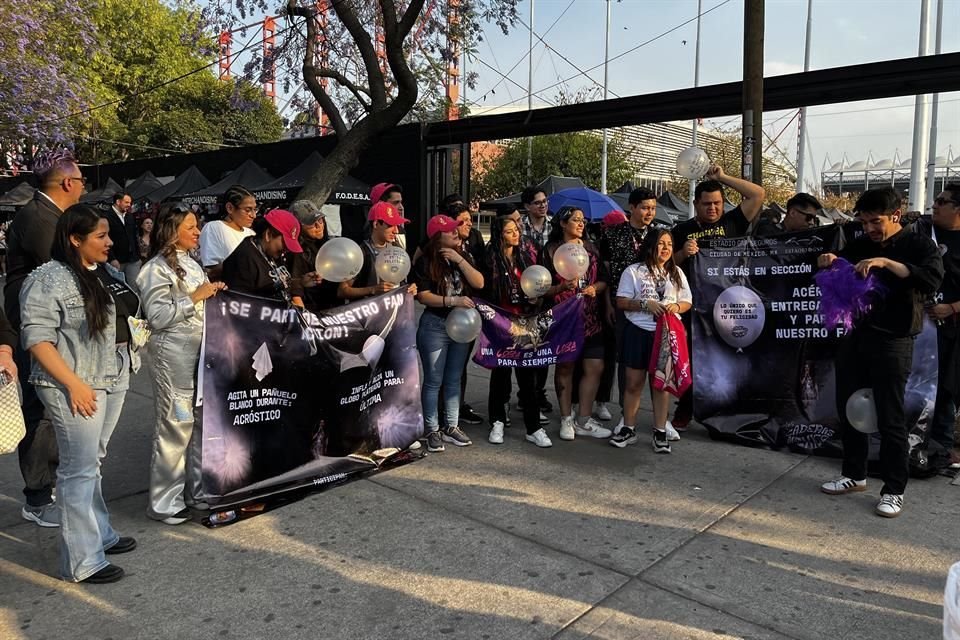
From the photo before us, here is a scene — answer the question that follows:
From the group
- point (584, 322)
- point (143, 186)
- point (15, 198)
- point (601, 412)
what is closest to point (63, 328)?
point (584, 322)

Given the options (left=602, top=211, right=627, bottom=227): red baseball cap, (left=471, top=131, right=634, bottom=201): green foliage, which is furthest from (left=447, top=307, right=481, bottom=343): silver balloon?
(left=471, top=131, right=634, bottom=201): green foliage

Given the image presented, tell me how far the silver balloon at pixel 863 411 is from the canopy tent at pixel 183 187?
667 inches

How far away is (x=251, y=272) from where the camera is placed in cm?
403

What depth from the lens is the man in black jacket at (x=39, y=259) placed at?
12.0 feet

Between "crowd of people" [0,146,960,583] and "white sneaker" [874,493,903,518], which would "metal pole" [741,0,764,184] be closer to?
"crowd of people" [0,146,960,583]

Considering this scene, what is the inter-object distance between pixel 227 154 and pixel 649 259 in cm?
1784

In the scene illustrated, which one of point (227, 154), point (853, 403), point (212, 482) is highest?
point (227, 154)

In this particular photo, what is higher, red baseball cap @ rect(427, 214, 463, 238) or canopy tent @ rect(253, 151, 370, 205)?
canopy tent @ rect(253, 151, 370, 205)

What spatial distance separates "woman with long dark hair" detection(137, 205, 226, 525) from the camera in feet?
11.8

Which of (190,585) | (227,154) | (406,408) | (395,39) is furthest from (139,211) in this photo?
(190,585)

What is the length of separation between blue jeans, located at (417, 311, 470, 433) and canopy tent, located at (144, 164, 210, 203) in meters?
14.6

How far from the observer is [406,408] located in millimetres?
4859

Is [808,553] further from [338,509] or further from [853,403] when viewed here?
[338,509]

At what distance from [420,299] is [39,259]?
7.80ft
